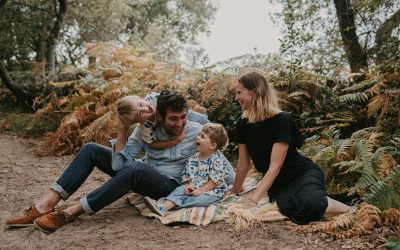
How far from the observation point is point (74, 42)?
1673 cm

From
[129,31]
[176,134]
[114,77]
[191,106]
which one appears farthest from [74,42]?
[176,134]

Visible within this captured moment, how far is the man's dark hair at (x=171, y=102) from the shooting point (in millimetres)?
3680

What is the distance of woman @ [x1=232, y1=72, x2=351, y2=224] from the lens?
11.5 feet

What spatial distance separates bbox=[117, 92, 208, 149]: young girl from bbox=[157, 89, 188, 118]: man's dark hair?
15 cm

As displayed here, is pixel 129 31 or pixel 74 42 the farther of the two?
pixel 129 31

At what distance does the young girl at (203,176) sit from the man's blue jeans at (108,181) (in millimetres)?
119

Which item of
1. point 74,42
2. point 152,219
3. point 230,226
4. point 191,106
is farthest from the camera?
point 74,42

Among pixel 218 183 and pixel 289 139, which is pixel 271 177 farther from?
pixel 218 183

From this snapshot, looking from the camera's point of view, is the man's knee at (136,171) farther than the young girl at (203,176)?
No

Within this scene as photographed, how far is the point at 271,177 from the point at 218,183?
605 millimetres

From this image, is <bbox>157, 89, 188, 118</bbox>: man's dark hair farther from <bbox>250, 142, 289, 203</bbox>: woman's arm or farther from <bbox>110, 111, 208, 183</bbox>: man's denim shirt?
<bbox>250, 142, 289, 203</bbox>: woman's arm

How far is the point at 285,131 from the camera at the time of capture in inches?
141

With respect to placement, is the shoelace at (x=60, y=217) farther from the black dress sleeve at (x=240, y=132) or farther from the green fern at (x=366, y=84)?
the green fern at (x=366, y=84)

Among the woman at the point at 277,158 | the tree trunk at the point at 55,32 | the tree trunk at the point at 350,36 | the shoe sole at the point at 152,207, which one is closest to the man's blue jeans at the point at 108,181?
the shoe sole at the point at 152,207
